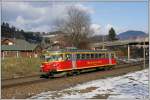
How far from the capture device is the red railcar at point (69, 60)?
2880cm

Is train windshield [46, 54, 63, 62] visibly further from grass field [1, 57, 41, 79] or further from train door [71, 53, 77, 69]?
grass field [1, 57, 41, 79]

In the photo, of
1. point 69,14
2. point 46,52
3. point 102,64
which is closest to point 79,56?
point 46,52

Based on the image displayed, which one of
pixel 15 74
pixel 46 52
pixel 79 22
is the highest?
pixel 79 22

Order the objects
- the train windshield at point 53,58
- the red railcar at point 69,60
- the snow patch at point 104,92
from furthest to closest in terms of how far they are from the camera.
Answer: the train windshield at point 53,58, the red railcar at point 69,60, the snow patch at point 104,92

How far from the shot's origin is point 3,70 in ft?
112

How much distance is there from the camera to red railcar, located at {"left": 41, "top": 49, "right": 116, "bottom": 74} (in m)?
28.8

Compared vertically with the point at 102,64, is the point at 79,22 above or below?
above

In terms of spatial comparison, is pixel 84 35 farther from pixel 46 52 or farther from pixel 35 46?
pixel 46 52

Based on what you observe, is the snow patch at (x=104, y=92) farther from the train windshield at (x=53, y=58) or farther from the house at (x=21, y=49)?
the house at (x=21, y=49)

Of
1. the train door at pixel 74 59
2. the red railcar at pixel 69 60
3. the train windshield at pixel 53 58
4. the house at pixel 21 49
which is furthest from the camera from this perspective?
the house at pixel 21 49

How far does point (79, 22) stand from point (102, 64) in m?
46.2

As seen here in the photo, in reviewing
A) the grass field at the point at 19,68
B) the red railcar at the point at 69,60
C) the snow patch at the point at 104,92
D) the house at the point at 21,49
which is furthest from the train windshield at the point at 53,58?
the house at the point at 21,49

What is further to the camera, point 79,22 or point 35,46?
point 35,46

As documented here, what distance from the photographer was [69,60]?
1187 inches
